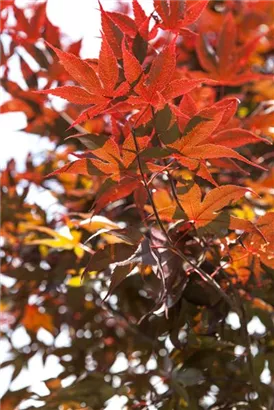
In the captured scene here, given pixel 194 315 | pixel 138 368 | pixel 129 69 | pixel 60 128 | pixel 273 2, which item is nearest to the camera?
pixel 129 69

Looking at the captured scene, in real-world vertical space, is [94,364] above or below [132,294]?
below

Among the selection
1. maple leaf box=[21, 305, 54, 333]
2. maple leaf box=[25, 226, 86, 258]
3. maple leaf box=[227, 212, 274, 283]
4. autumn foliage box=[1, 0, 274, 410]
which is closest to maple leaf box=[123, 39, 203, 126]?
autumn foliage box=[1, 0, 274, 410]

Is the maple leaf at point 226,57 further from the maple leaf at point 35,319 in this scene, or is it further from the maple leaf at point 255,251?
the maple leaf at point 35,319

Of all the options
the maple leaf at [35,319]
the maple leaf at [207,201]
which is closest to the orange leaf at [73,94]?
the maple leaf at [207,201]

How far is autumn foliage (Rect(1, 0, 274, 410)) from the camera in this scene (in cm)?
56

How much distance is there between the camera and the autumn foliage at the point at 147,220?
0.56 metres

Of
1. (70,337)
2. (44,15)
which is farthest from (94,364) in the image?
(44,15)

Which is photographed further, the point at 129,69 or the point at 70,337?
the point at 70,337

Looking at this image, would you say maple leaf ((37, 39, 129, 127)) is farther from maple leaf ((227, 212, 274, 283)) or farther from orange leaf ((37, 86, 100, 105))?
maple leaf ((227, 212, 274, 283))

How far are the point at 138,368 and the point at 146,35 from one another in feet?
1.44

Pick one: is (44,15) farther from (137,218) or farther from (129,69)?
(129,69)

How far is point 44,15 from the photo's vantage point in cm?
97

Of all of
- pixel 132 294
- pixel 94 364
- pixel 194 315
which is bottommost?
pixel 94 364

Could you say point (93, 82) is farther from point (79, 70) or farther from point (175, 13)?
point (175, 13)
